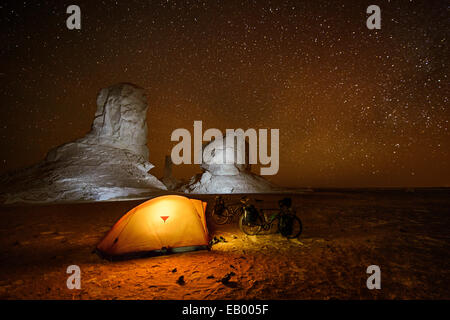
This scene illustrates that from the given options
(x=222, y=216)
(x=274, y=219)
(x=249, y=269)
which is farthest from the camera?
(x=222, y=216)

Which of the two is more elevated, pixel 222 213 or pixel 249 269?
pixel 249 269

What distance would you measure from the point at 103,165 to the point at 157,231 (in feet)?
125

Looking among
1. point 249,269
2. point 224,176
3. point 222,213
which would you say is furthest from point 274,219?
point 224,176

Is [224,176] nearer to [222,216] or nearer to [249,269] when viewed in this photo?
[222,216]

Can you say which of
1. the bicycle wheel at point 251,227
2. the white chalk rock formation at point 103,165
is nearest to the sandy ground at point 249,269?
the bicycle wheel at point 251,227

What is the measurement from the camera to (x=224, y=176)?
185ft

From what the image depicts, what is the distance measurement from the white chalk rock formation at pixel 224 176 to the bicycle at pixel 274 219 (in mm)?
41895

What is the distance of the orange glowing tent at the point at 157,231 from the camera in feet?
21.1

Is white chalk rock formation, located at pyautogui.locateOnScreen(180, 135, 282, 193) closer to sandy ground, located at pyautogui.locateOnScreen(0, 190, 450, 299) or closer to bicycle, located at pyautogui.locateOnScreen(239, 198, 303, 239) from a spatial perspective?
bicycle, located at pyautogui.locateOnScreen(239, 198, 303, 239)

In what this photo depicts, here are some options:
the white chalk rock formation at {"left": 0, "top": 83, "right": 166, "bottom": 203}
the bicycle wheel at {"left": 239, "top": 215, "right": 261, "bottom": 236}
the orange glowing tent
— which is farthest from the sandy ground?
the white chalk rock formation at {"left": 0, "top": 83, "right": 166, "bottom": 203}

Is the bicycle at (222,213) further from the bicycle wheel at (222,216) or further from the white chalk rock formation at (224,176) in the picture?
the white chalk rock formation at (224,176)
